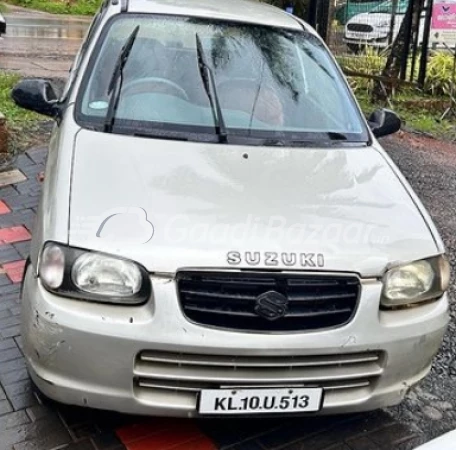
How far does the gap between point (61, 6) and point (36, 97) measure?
18611 mm

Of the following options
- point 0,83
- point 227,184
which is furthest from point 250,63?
point 0,83

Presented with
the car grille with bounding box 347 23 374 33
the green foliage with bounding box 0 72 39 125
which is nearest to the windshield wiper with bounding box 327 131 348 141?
the green foliage with bounding box 0 72 39 125

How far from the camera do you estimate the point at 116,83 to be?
377cm

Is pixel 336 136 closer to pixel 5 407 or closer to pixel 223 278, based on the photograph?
pixel 223 278

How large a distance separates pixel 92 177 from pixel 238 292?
893 millimetres

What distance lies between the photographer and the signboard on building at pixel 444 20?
10.2m

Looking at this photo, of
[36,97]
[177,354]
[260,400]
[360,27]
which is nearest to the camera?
[177,354]

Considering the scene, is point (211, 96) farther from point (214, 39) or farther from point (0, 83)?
point (0, 83)

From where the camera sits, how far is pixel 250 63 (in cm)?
411

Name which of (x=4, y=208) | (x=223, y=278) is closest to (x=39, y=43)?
(x=4, y=208)

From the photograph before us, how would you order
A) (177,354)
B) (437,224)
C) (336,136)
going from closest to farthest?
(177,354) → (336,136) → (437,224)

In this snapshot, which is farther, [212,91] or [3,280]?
[3,280]

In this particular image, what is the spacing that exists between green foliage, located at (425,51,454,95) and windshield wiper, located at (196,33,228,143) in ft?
23.1

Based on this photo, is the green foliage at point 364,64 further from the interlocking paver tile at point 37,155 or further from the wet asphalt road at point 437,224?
the interlocking paver tile at point 37,155
